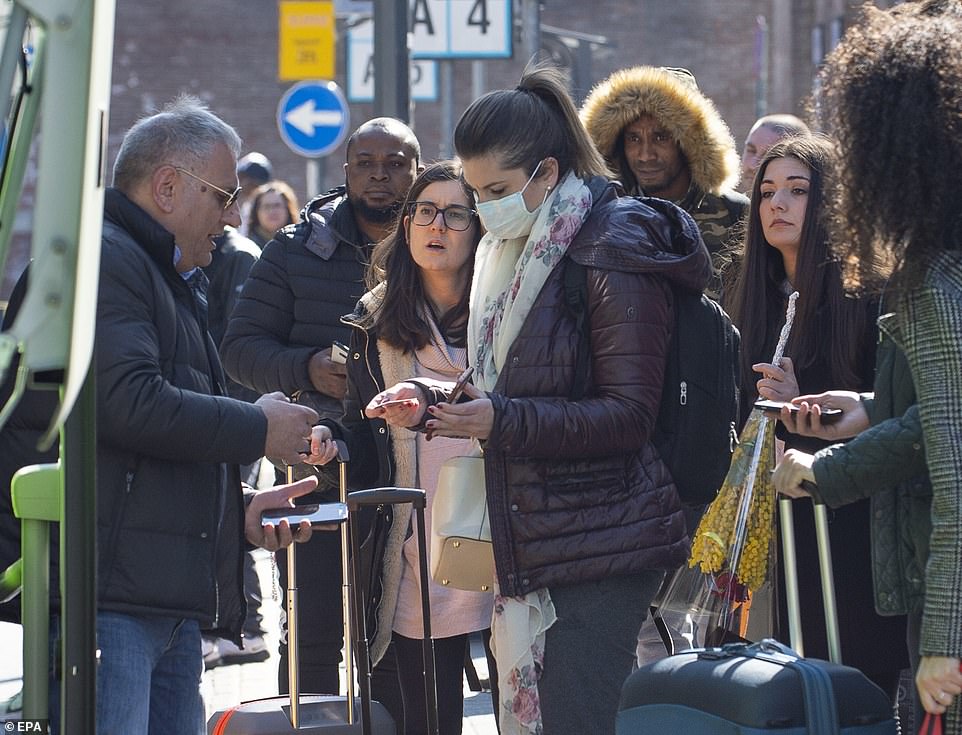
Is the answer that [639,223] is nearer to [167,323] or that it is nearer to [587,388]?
[587,388]

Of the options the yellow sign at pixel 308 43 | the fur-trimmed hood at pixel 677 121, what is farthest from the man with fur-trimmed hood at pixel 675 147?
the yellow sign at pixel 308 43

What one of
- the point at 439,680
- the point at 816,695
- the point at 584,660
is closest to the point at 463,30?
the point at 439,680

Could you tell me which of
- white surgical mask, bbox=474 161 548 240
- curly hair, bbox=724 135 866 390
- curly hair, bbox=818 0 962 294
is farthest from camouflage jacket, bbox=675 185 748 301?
curly hair, bbox=818 0 962 294

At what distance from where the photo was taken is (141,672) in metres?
3.56

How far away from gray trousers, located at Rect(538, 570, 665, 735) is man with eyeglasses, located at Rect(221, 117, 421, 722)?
1.40m

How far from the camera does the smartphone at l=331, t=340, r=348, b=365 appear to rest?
4.95 meters

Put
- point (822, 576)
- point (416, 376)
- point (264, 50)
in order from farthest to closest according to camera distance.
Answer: point (264, 50) < point (416, 376) < point (822, 576)

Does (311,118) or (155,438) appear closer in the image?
(155,438)

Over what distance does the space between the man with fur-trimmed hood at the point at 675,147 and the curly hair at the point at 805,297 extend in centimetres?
83

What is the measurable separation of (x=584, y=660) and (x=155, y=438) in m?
1.07

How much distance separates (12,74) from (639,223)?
173 cm

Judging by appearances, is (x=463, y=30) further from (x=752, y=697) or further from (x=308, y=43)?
(x=752, y=697)

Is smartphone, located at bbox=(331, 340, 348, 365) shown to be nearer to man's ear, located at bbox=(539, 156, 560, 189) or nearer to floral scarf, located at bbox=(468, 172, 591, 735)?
floral scarf, located at bbox=(468, 172, 591, 735)

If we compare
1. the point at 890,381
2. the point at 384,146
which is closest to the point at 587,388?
the point at 890,381
